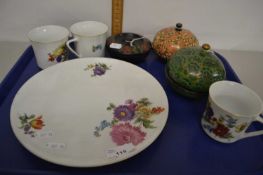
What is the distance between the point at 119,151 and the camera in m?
0.44

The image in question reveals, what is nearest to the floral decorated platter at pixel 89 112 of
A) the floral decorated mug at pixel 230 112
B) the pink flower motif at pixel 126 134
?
the pink flower motif at pixel 126 134

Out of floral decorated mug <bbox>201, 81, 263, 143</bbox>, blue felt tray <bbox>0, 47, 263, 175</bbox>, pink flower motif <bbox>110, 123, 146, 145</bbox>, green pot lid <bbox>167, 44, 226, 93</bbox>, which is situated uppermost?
green pot lid <bbox>167, 44, 226, 93</bbox>

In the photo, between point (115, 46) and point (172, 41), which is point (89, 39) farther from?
point (172, 41)

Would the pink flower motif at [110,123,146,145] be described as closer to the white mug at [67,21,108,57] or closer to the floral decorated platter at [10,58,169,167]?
the floral decorated platter at [10,58,169,167]

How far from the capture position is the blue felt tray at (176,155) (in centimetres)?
44

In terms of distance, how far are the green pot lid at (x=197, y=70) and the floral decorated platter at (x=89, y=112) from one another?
0.21ft

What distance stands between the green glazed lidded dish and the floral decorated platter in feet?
0.20

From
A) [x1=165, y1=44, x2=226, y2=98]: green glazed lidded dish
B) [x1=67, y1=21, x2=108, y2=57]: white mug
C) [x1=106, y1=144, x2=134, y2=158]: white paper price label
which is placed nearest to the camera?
[x1=106, y1=144, x2=134, y2=158]: white paper price label

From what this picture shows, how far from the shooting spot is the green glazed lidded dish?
1.77ft

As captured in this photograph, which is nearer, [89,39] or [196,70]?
[196,70]

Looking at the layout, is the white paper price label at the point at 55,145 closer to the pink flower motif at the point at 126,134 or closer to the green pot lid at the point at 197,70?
the pink flower motif at the point at 126,134

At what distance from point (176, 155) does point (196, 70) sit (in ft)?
0.68

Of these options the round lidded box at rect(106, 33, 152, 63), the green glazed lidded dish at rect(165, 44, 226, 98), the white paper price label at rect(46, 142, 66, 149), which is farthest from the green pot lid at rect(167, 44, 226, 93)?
the white paper price label at rect(46, 142, 66, 149)

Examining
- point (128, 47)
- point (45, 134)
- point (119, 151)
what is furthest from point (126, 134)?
point (128, 47)
